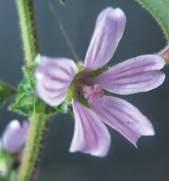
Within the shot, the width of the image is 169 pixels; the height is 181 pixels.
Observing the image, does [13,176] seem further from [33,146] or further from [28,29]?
[28,29]

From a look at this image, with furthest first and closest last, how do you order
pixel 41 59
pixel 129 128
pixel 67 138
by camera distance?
pixel 67 138, pixel 129 128, pixel 41 59

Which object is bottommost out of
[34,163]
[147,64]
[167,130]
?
[167,130]

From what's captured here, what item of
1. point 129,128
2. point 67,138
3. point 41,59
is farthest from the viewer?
point 67,138

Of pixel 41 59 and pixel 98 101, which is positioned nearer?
pixel 41 59

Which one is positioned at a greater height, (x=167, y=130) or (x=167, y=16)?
(x=167, y=16)

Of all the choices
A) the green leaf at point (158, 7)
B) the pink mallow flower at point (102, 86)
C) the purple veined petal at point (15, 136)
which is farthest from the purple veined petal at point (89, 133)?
the purple veined petal at point (15, 136)

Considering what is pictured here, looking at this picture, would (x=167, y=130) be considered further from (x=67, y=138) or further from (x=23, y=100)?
(x=23, y=100)

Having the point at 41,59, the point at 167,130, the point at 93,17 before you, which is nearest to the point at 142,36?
the point at 93,17

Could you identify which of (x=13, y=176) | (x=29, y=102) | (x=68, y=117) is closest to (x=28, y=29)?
(x=29, y=102)
